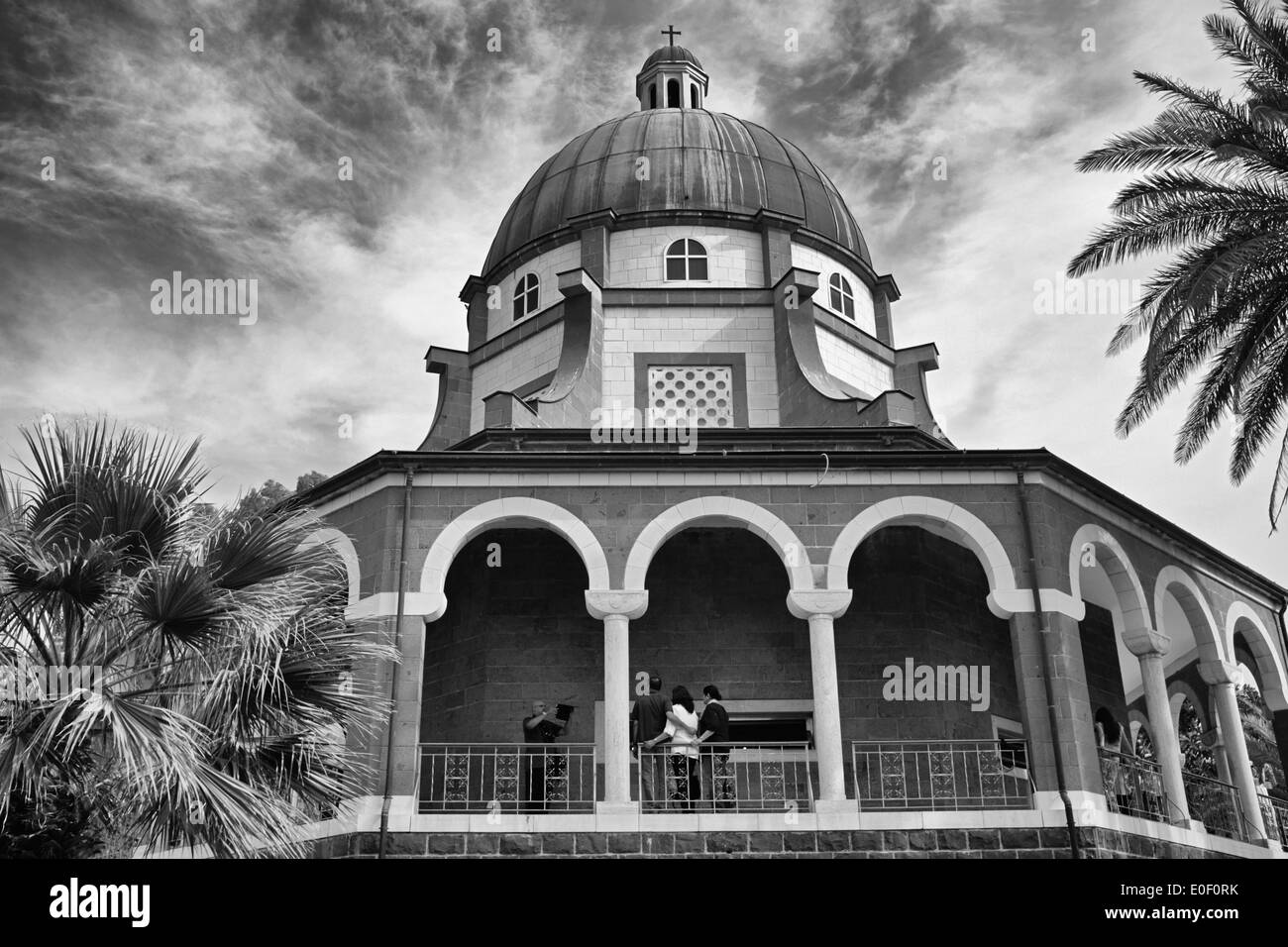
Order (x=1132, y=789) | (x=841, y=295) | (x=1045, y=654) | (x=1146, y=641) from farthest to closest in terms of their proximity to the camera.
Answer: (x=841, y=295) → (x=1146, y=641) → (x=1132, y=789) → (x=1045, y=654)

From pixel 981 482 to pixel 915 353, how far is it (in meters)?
8.84

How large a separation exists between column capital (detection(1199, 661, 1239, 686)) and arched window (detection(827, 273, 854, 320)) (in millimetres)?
9530

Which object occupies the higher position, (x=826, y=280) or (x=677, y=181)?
(x=677, y=181)

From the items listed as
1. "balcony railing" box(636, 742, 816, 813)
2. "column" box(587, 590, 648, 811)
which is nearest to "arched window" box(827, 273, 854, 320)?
"column" box(587, 590, 648, 811)

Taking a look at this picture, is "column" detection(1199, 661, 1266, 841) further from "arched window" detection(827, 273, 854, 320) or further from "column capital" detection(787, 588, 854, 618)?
"arched window" detection(827, 273, 854, 320)

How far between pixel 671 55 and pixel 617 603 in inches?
739

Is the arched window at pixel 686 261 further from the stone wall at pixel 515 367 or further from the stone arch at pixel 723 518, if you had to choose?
the stone arch at pixel 723 518

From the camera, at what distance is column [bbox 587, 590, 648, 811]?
51.6 ft

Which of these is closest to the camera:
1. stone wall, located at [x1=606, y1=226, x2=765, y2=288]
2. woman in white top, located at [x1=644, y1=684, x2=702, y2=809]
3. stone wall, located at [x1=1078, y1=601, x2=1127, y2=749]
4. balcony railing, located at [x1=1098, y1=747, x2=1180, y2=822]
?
woman in white top, located at [x1=644, y1=684, x2=702, y2=809]

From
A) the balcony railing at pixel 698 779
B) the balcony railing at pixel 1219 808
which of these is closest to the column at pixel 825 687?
the balcony railing at pixel 698 779

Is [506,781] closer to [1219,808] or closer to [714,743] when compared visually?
[714,743]

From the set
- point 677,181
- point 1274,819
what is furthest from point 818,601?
point 677,181

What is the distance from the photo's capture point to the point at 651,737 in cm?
1602
